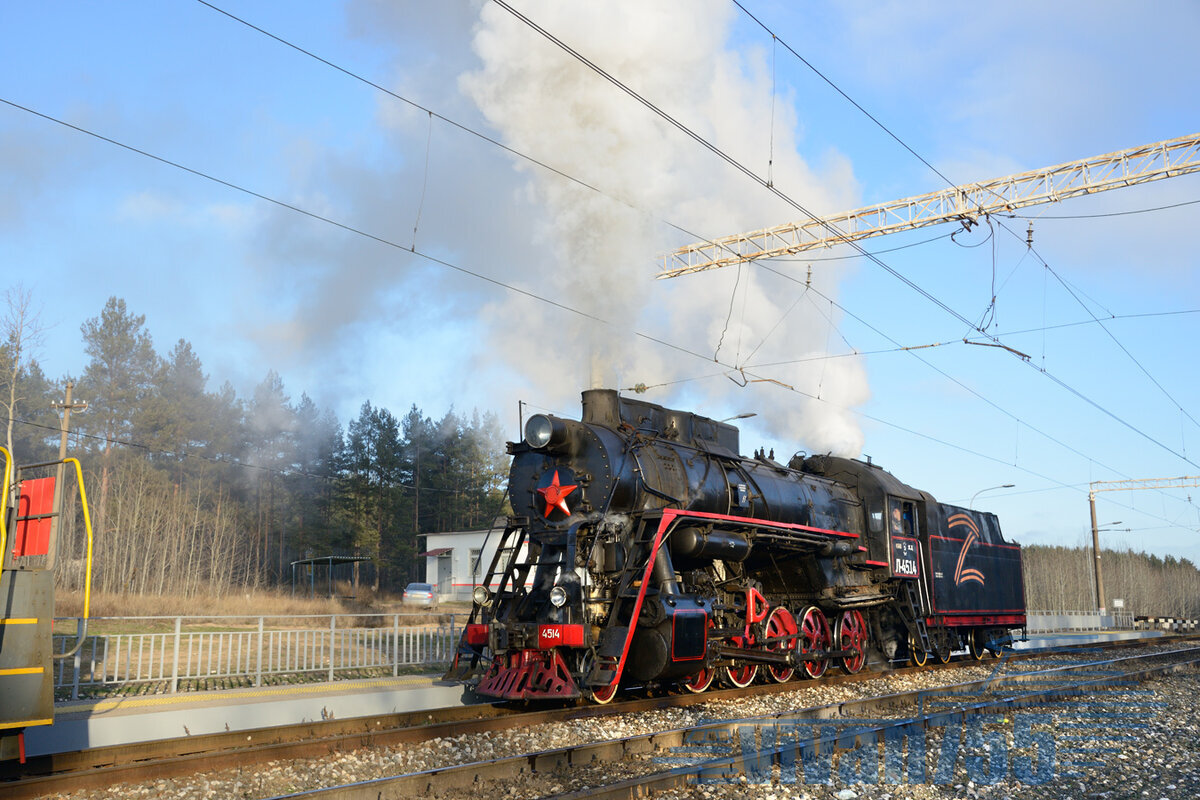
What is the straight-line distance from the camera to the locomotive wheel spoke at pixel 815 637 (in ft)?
44.3

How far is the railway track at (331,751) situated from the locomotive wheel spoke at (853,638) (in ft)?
18.4

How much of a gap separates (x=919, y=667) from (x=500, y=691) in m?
10.2

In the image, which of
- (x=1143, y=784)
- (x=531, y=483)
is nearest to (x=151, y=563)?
(x=531, y=483)

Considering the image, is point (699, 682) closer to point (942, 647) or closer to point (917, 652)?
point (917, 652)

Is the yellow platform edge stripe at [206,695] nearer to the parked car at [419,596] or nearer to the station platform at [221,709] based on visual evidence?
the station platform at [221,709]

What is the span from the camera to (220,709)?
31.7 ft

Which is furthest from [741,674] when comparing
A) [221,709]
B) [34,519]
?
[34,519]

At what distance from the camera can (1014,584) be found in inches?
843

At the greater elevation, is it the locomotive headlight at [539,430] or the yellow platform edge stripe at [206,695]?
the locomotive headlight at [539,430]

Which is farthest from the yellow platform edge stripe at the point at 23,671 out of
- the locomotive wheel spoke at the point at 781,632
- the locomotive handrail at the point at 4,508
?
the locomotive wheel spoke at the point at 781,632

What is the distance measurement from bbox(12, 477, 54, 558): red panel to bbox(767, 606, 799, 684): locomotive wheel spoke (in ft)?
30.1

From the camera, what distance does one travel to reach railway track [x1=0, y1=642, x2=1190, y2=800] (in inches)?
263

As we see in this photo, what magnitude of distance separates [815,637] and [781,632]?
1.11 m

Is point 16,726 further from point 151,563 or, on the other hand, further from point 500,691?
point 151,563
